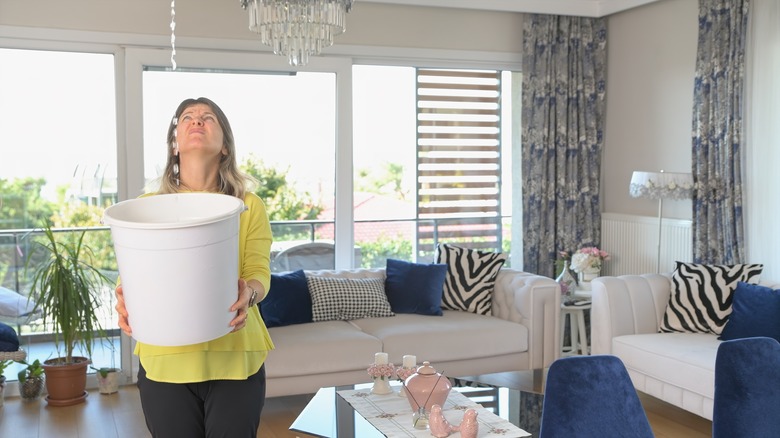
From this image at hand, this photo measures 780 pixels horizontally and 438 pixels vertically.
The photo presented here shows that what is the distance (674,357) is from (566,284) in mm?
1478

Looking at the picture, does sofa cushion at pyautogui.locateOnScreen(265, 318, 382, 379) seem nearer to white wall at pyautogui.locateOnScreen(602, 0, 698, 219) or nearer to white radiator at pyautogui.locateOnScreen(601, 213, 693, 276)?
white radiator at pyautogui.locateOnScreen(601, 213, 693, 276)

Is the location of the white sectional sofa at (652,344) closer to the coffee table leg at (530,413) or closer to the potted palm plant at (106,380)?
the coffee table leg at (530,413)

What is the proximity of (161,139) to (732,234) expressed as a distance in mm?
3546

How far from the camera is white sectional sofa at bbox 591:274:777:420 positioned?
13.3 ft

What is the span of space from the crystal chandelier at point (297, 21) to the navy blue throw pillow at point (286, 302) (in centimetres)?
176

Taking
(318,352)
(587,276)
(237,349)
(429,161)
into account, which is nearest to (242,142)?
(429,161)

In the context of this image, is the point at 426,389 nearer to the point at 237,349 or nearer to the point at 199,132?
the point at 237,349

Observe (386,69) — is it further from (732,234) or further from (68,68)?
(732,234)

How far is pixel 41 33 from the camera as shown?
16.3 feet

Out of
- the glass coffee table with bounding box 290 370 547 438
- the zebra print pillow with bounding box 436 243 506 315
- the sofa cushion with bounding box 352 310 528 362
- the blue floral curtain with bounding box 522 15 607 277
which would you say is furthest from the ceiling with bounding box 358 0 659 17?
the glass coffee table with bounding box 290 370 547 438

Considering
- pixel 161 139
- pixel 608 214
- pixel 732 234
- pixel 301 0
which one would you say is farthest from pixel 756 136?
pixel 161 139

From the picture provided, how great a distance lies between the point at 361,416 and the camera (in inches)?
132

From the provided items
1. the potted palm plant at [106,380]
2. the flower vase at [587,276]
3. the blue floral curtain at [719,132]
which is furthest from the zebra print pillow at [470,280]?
the potted palm plant at [106,380]

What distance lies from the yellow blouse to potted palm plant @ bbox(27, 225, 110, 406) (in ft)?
9.86
